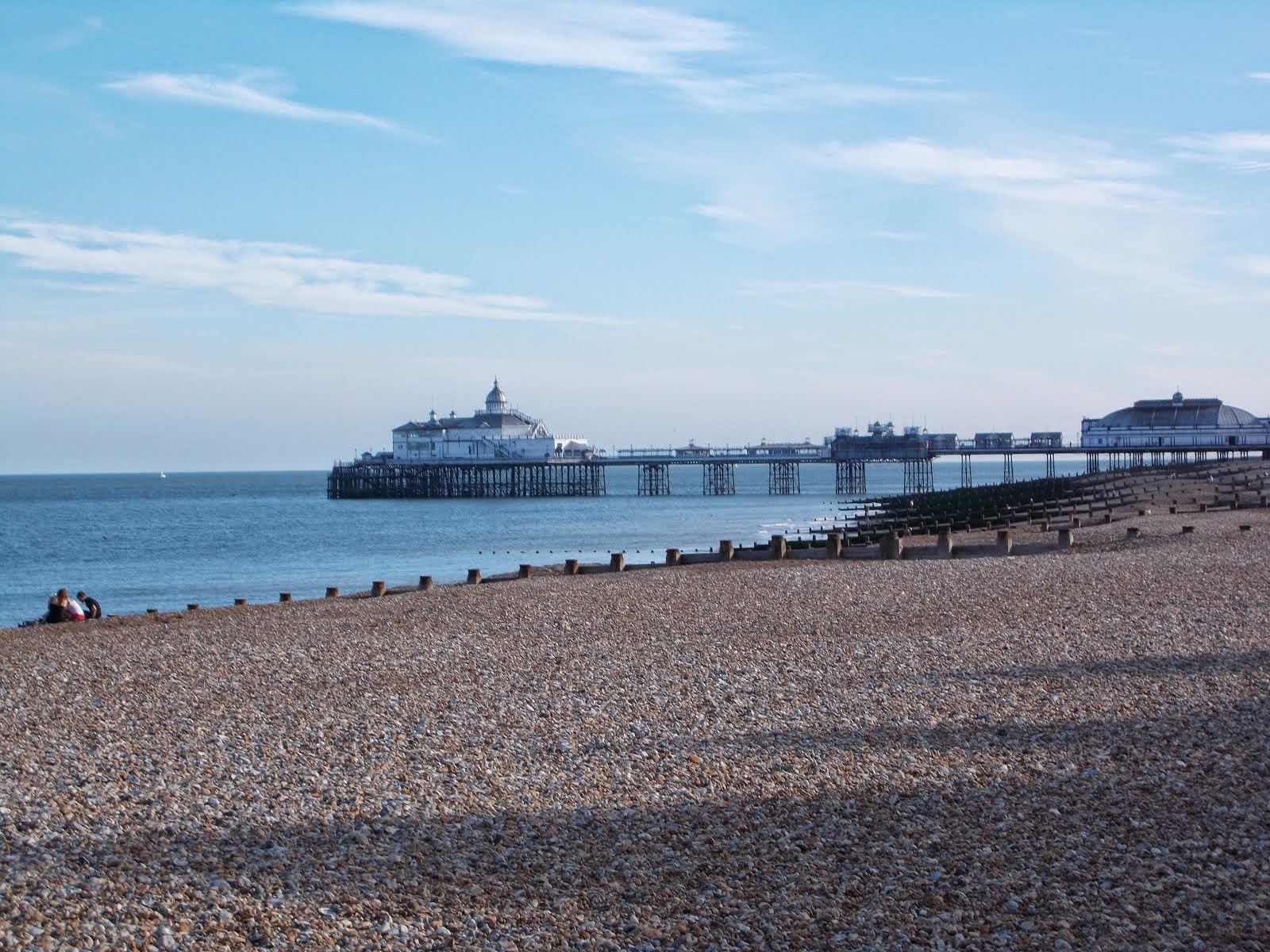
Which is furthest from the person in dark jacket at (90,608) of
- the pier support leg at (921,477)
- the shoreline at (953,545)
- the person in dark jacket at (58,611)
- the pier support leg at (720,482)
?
the pier support leg at (720,482)

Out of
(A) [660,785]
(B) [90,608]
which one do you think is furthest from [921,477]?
(A) [660,785]

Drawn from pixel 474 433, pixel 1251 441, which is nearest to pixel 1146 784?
pixel 1251 441

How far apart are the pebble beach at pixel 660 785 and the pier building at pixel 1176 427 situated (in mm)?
75294

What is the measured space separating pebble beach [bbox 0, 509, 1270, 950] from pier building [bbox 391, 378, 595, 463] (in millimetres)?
90231

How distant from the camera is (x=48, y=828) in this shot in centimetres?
708

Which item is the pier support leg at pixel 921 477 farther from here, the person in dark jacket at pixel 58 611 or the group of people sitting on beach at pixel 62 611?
the person in dark jacket at pixel 58 611

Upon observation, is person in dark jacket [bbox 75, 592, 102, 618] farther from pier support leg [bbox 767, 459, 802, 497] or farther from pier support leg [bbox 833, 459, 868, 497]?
pier support leg [bbox 767, 459, 802, 497]

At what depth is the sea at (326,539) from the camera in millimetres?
33281

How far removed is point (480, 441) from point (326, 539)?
55.9 meters

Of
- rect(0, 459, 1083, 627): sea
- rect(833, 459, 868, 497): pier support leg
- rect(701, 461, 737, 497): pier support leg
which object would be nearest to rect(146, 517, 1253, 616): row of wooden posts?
rect(0, 459, 1083, 627): sea

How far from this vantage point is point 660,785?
7730mm

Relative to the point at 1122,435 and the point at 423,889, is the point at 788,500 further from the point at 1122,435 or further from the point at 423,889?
the point at 423,889

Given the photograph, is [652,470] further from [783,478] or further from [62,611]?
[62,611]

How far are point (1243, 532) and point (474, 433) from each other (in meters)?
88.2
